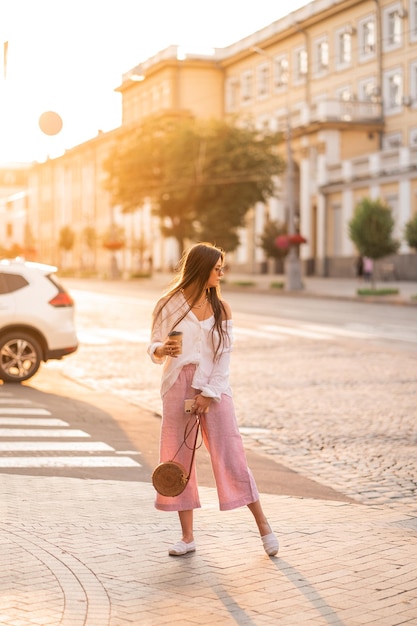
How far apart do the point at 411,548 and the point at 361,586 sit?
3.07 feet

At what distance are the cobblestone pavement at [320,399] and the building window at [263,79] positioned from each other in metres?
53.0

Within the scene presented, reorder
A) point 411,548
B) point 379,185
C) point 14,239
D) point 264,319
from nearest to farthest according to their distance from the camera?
point 411,548 < point 264,319 < point 379,185 < point 14,239

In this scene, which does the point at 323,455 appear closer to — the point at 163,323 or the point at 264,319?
the point at 163,323

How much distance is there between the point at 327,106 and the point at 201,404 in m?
58.9

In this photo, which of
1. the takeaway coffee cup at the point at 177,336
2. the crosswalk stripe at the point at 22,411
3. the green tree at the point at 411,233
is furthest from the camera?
the green tree at the point at 411,233

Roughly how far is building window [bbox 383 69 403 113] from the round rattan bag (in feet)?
190

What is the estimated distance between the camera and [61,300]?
56.2ft

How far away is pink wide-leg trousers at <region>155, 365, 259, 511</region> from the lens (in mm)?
6727

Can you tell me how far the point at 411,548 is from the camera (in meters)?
6.76

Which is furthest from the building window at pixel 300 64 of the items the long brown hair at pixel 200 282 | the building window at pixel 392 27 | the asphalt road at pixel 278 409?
the long brown hair at pixel 200 282

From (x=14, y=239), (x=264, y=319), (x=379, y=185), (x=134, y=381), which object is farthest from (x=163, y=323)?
(x=14, y=239)

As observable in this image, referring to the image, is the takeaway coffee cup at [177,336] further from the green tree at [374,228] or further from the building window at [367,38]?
the building window at [367,38]

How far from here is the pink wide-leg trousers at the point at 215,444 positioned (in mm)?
6727

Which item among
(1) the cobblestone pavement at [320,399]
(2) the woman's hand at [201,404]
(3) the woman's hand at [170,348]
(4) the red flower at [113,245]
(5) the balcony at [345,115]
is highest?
(5) the balcony at [345,115]
